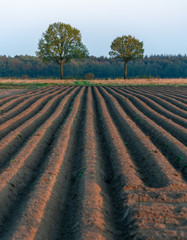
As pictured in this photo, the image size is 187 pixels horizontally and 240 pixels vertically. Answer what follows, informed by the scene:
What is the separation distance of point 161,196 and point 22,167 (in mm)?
2878

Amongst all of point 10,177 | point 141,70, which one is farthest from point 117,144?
point 141,70

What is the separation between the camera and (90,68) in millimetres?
98875

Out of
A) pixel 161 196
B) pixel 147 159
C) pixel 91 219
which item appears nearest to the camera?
pixel 91 219

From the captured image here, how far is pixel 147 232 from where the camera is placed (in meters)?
3.35

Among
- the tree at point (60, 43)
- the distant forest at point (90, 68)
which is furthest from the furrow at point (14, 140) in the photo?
the distant forest at point (90, 68)

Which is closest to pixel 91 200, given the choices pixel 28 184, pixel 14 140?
pixel 28 184

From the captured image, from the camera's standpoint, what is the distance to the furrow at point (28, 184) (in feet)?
12.0

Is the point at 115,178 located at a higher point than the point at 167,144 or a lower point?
lower

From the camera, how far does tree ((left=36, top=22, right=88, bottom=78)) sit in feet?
132

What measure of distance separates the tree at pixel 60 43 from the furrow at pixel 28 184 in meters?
34.8

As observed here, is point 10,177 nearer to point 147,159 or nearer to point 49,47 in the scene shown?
point 147,159

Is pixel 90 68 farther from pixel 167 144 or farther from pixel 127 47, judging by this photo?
pixel 167 144

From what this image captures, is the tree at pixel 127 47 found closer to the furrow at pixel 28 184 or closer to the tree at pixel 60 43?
the tree at pixel 60 43

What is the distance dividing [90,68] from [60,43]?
58345mm
